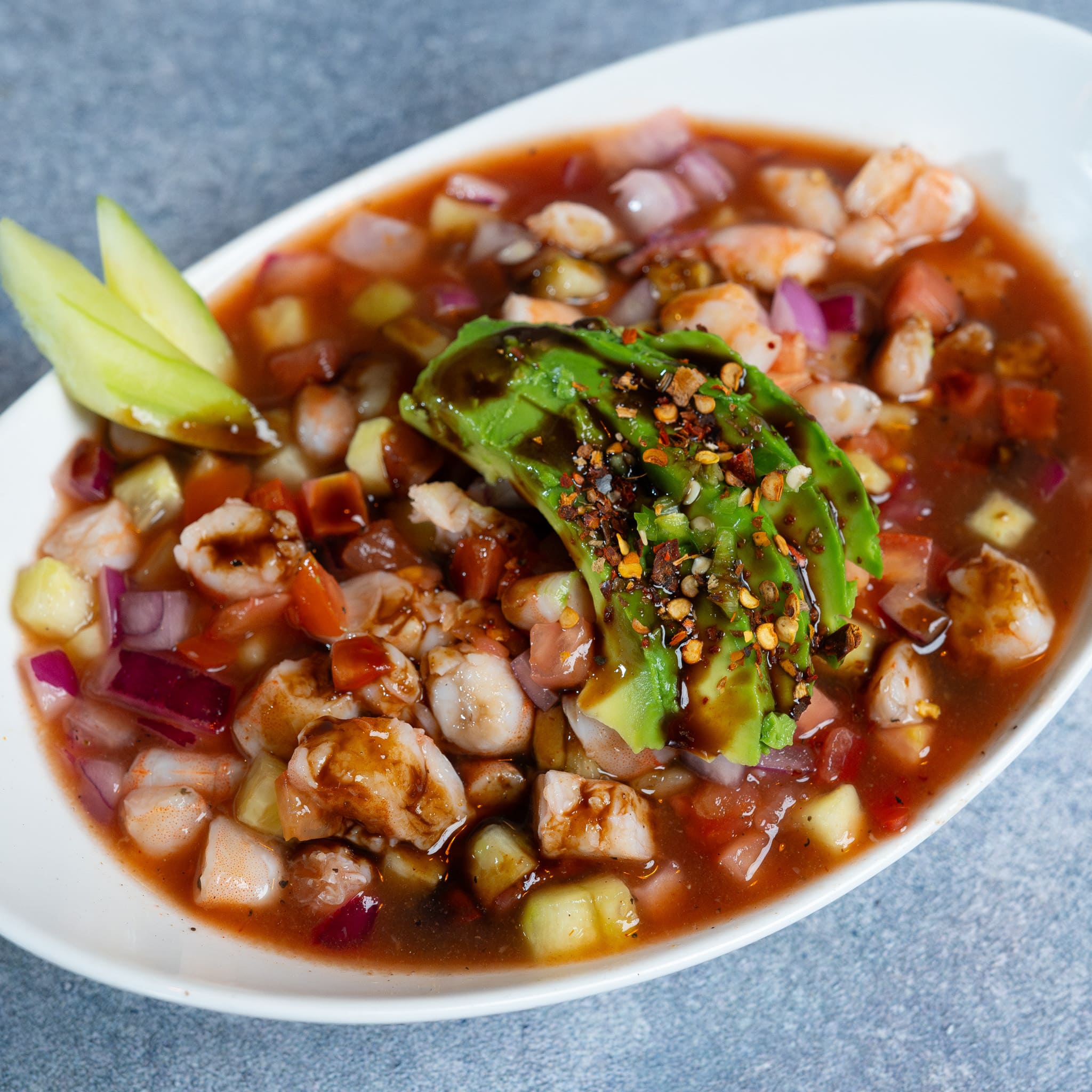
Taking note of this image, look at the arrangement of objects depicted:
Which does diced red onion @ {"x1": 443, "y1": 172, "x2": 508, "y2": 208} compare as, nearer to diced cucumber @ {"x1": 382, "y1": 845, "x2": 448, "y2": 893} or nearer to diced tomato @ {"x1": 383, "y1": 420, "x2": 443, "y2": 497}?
diced tomato @ {"x1": 383, "y1": 420, "x2": 443, "y2": 497}

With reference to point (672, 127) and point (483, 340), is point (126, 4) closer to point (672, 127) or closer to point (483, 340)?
point (672, 127)

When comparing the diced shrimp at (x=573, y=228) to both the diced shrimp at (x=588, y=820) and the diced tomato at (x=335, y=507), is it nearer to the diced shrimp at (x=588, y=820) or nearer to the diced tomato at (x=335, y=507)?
the diced tomato at (x=335, y=507)

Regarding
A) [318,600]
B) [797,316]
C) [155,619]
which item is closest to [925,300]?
[797,316]

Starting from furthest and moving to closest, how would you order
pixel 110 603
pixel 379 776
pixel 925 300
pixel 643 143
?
1. pixel 643 143
2. pixel 925 300
3. pixel 110 603
4. pixel 379 776

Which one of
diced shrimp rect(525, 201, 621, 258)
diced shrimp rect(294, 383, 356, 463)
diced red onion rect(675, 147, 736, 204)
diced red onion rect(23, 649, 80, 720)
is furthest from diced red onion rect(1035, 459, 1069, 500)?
diced red onion rect(23, 649, 80, 720)

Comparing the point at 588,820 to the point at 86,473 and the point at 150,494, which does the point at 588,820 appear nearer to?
the point at 150,494

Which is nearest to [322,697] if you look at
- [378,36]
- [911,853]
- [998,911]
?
[911,853]
